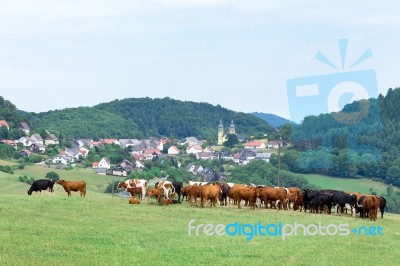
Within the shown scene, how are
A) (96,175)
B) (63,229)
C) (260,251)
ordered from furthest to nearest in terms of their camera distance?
(96,175) → (63,229) → (260,251)

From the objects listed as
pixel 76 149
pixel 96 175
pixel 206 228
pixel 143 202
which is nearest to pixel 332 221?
pixel 206 228

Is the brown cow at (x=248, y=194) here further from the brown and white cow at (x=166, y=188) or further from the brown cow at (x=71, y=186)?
the brown cow at (x=71, y=186)

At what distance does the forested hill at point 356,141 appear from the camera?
128113 millimetres

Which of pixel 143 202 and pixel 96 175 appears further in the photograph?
pixel 96 175

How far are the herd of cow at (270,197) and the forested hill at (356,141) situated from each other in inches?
3243

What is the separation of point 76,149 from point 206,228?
171m

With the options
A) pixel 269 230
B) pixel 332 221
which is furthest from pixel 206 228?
pixel 332 221

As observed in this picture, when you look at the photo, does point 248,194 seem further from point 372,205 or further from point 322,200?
point 372,205

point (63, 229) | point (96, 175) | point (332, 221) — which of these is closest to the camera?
point (63, 229)

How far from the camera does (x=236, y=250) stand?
2352cm

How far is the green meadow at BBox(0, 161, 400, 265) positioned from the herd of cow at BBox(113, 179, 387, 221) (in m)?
1.56

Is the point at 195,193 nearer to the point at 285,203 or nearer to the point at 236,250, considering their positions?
the point at 285,203

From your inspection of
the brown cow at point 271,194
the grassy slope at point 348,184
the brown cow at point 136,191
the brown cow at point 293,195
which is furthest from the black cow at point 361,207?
the grassy slope at point 348,184

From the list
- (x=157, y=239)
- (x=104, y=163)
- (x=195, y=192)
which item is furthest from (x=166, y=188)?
(x=104, y=163)
